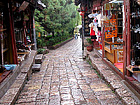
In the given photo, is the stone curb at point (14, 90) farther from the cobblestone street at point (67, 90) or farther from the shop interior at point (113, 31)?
the shop interior at point (113, 31)

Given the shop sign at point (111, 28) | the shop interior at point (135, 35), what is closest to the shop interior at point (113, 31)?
the shop sign at point (111, 28)

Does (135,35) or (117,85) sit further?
(117,85)

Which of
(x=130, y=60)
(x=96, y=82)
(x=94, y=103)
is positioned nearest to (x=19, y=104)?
(x=94, y=103)

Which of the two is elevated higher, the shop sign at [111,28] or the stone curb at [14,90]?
the shop sign at [111,28]

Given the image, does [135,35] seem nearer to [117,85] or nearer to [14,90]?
[117,85]

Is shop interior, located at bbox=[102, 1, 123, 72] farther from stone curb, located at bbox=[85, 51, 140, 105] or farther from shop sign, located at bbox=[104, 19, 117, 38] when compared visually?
stone curb, located at bbox=[85, 51, 140, 105]

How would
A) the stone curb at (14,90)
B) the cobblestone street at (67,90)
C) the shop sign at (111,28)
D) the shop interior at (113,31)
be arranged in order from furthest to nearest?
the shop sign at (111,28)
the shop interior at (113,31)
the cobblestone street at (67,90)
the stone curb at (14,90)

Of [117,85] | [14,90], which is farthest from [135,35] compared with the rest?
[14,90]

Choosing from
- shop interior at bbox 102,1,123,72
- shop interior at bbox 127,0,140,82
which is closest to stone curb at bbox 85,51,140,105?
shop interior at bbox 127,0,140,82

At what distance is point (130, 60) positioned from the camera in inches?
212

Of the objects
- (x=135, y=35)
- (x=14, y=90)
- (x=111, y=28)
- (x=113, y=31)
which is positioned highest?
(x=111, y=28)


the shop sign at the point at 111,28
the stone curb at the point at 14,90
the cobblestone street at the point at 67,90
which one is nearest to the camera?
the stone curb at the point at 14,90

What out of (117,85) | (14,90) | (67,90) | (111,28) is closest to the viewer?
(14,90)

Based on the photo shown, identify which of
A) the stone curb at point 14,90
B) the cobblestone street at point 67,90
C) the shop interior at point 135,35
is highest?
the shop interior at point 135,35
